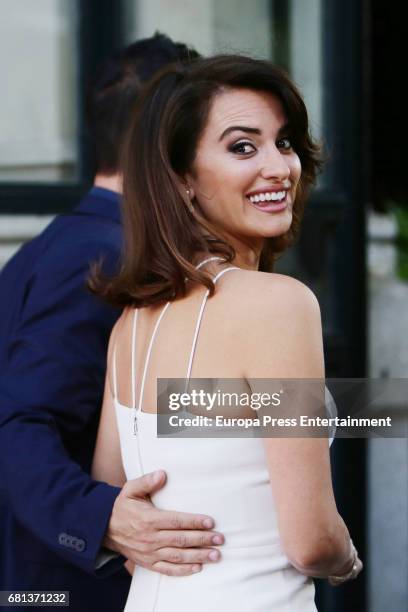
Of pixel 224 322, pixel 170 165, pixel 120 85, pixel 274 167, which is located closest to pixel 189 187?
pixel 170 165

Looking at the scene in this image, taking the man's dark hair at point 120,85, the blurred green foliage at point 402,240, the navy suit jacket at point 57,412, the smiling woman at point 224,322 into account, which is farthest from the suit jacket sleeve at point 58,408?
the blurred green foliage at point 402,240

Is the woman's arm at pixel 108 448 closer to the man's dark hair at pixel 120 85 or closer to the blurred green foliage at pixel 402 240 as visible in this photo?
the man's dark hair at pixel 120 85

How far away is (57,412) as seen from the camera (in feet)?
6.93

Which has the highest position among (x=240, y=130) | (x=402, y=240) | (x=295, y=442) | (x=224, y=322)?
(x=240, y=130)

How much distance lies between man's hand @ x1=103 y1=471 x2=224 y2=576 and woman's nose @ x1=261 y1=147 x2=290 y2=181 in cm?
53

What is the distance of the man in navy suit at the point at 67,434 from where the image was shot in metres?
1.89

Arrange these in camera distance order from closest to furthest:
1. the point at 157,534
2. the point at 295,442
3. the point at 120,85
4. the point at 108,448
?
Answer: the point at 295,442
the point at 157,534
the point at 108,448
the point at 120,85

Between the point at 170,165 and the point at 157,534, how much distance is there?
62 cm

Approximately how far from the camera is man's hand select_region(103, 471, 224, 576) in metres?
1.75

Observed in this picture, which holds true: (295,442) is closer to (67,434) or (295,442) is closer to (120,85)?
(67,434)

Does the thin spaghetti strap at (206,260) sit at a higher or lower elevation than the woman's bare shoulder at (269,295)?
lower

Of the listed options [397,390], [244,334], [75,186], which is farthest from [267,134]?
[397,390]

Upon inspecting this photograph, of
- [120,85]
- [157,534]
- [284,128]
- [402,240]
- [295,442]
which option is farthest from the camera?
[402,240]

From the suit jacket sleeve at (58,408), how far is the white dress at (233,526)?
0.72 ft
